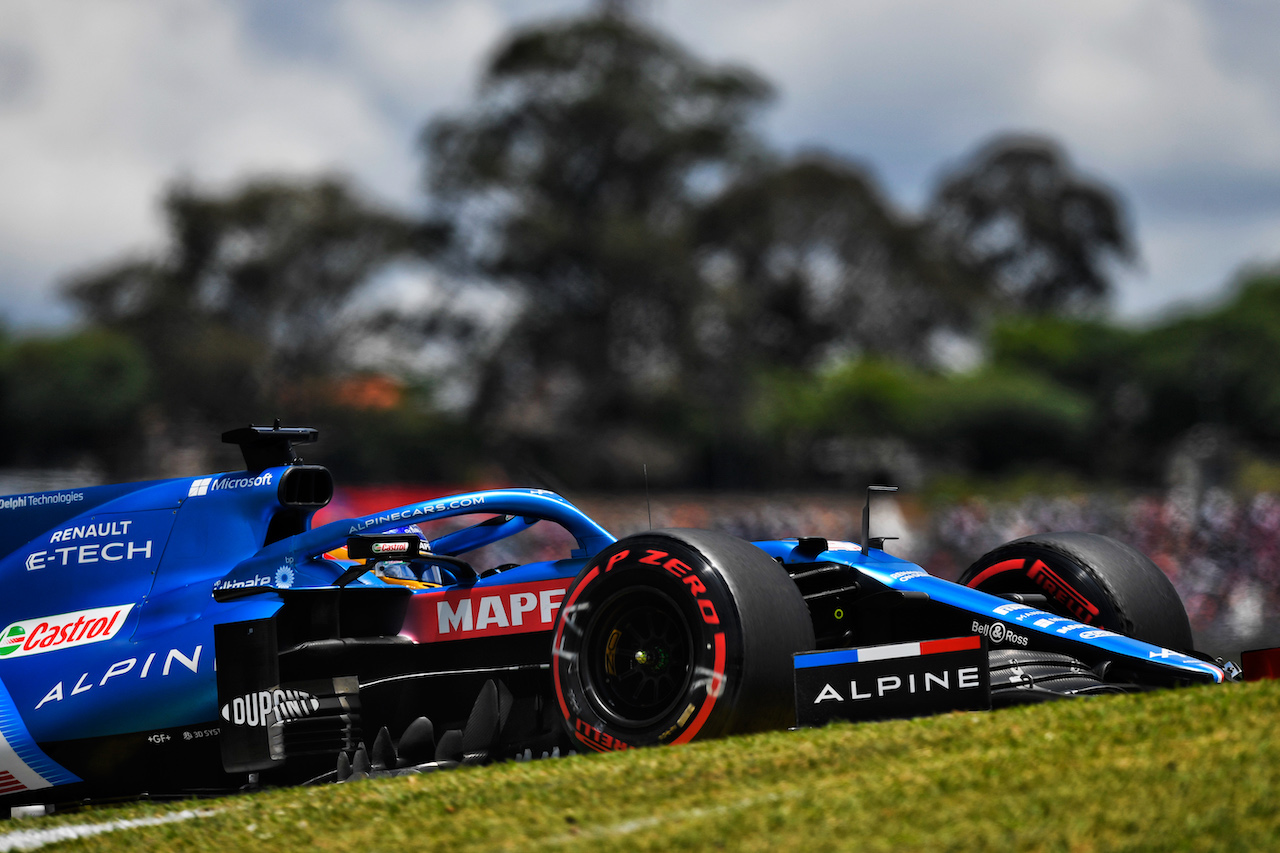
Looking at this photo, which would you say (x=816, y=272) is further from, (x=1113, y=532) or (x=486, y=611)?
(x=486, y=611)

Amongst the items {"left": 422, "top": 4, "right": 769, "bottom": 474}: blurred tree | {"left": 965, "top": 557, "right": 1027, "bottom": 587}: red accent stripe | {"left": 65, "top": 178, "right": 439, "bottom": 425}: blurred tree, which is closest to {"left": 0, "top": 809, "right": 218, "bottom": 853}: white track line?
{"left": 965, "top": 557, "right": 1027, "bottom": 587}: red accent stripe

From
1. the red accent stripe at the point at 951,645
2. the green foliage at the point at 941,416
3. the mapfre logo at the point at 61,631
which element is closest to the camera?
the red accent stripe at the point at 951,645

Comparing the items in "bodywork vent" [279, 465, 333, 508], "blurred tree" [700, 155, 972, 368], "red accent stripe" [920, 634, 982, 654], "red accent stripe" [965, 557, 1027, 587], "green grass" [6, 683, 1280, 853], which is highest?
"blurred tree" [700, 155, 972, 368]

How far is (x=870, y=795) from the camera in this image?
3.68 meters

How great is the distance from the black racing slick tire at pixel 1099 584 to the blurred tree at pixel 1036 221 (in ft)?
206

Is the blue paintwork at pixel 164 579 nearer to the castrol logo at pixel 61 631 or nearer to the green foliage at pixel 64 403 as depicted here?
the castrol logo at pixel 61 631

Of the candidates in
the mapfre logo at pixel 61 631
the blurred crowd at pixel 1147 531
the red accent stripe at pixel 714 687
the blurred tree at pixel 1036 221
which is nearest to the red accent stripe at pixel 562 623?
the red accent stripe at pixel 714 687

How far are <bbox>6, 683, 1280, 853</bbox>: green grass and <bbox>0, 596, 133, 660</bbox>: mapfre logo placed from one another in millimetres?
1253

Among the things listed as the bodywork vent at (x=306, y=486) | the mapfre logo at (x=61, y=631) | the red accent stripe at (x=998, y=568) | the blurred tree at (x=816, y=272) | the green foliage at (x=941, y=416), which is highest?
the blurred tree at (x=816, y=272)

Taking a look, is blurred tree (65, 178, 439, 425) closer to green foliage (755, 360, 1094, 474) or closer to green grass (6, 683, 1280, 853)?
green foliage (755, 360, 1094, 474)

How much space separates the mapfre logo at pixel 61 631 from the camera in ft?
18.5

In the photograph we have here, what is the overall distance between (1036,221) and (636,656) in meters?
67.5

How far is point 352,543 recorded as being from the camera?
5.49 m

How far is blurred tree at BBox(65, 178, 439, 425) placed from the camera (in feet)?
92.8
